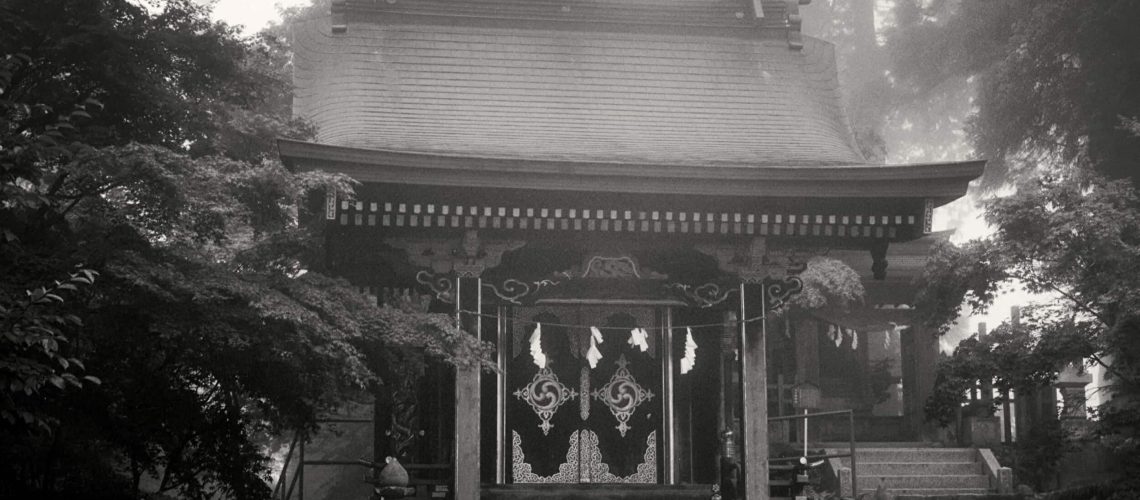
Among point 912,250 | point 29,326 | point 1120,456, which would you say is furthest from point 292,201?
point 912,250

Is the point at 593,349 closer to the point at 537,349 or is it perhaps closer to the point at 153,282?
the point at 537,349

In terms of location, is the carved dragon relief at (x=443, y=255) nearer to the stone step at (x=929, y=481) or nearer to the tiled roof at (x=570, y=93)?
the tiled roof at (x=570, y=93)

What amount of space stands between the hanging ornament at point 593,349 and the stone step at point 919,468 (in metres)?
5.12

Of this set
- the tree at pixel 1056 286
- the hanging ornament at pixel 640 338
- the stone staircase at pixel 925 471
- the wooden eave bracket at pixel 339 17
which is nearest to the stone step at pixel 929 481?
the stone staircase at pixel 925 471

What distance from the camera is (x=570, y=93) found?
545 inches

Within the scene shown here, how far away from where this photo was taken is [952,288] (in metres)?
15.6

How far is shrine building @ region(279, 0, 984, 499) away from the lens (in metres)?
11.7

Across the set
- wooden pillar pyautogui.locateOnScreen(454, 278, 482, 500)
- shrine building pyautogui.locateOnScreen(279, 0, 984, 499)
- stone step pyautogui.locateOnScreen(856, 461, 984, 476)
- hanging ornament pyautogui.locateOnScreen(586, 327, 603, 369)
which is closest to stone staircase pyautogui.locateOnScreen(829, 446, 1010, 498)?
stone step pyautogui.locateOnScreen(856, 461, 984, 476)

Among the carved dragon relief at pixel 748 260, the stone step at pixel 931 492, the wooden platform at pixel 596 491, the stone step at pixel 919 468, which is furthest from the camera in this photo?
the stone step at pixel 919 468

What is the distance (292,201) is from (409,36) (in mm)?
3898

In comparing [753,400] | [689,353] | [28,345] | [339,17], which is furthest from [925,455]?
[28,345]

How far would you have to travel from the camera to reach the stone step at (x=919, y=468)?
53.7 feet

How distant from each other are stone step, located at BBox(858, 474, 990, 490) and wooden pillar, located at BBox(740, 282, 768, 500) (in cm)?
416

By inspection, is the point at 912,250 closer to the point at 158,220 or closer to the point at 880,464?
the point at 880,464
